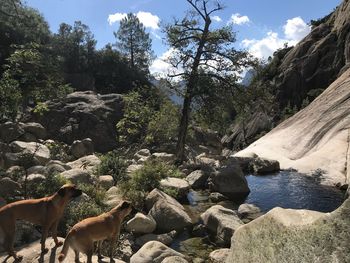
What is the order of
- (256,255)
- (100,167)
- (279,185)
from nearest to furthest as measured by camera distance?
(256,255) < (100,167) < (279,185)

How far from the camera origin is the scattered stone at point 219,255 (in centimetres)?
1116

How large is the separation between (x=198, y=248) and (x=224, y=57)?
17.2 metres

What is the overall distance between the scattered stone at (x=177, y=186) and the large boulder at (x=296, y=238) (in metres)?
10.8

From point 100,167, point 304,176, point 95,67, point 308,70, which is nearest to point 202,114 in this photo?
point 304,176

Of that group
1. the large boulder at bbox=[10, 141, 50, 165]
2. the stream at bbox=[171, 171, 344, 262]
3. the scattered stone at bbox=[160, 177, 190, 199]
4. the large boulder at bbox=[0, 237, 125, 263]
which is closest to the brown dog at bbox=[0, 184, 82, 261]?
the large boulder at bbox=[0, 237, 125, 263]

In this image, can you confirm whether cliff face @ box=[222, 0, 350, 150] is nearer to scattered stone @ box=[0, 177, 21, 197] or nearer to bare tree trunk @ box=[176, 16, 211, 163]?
bare tree trunk @ box=[176, 16, 211, 163]

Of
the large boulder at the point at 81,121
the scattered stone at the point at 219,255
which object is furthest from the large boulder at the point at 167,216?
the large boulder at the point at 81,121

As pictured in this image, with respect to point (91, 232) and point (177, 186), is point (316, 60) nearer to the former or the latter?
point (177, 186)

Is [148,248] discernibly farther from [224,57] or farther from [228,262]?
[224,57]

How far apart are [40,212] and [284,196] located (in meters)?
13.6

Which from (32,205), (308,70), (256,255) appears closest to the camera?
(256,255)

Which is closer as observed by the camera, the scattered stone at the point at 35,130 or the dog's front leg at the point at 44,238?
the dog's front leg at the point at 44,238

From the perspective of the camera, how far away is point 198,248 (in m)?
12.7

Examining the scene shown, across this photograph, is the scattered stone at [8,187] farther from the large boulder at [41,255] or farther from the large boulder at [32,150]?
the large boulder at [32,150]
